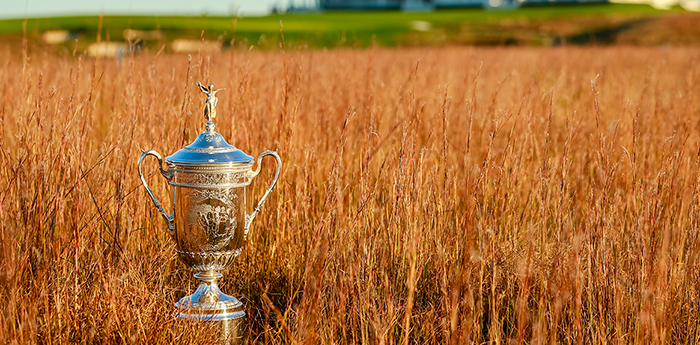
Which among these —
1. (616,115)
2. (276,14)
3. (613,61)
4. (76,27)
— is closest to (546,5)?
(276,14)

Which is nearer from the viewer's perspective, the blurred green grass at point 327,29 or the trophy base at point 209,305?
the trophy base at point 209,305

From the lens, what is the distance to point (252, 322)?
7.41ft

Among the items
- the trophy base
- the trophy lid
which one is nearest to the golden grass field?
the trophy base

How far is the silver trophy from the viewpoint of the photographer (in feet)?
6.32

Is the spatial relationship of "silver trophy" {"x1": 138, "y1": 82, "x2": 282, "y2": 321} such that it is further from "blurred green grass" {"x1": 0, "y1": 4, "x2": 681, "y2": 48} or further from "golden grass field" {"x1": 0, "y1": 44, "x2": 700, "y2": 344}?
"blurred green grass" {"x1": 0, "y1": 4, "x2": 681, "y2": 48}

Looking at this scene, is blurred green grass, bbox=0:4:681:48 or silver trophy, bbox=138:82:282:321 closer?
silver trophy, bbox=138:82:282:321

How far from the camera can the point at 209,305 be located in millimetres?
1960

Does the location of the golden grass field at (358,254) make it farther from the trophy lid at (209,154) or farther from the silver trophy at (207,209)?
the trophy lid at (209,154)

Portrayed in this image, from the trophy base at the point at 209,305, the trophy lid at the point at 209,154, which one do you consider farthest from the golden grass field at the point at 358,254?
the trophy lid at the point at 209,154

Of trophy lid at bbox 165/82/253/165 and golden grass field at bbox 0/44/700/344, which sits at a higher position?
trophy lid at bbox 165/82/253/165

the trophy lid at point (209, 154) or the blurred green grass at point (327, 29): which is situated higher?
the blurred green grass at point (327, 29)

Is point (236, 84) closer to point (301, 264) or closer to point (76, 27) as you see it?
point (301, 264)

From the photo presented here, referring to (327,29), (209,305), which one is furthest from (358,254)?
(327,29)

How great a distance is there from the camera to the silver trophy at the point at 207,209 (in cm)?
193
